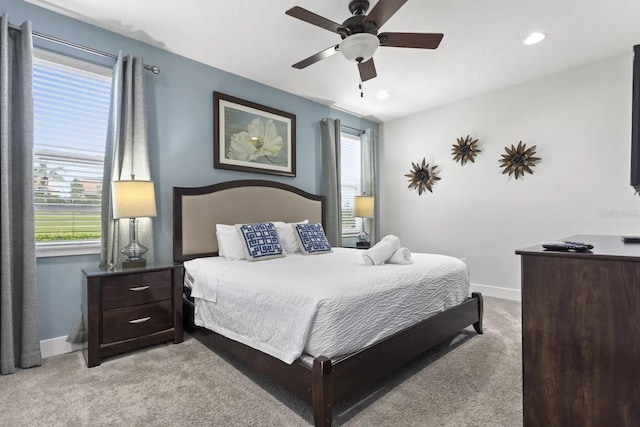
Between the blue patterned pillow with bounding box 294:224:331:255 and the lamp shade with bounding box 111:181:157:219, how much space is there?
1.50 metres

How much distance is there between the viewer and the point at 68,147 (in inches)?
105

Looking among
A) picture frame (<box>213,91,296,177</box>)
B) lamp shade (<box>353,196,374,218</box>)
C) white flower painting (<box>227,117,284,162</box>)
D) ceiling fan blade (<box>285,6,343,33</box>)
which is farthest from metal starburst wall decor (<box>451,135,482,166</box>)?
ceiling fan blade (<box>285,6,343,33</box>)

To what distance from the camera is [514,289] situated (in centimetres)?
405

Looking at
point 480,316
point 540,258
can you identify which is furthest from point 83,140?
point 480,316

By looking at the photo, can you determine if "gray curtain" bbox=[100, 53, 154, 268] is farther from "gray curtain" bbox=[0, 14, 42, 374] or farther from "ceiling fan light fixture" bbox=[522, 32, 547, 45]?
"ceiling fan light fixture" bbox=[522, 32, 547, 45]

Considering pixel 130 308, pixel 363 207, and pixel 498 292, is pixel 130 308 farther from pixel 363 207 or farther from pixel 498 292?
pixel 498 292

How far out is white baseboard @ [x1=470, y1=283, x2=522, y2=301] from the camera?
4027 mm

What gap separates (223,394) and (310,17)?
8.20 ft

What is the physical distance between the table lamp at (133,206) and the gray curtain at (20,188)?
55cm

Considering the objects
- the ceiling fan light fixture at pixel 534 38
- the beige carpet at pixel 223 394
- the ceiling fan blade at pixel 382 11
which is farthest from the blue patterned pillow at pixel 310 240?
the ceiling fan light fixture at pixel 534 38

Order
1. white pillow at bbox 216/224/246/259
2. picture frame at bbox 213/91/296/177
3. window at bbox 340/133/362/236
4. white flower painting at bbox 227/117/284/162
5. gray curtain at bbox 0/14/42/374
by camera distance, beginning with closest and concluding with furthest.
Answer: gray curtain at bbox 0/14/42/374, white pillow at bbox 216/224/246/259, picture frame at bbox 213/91/296/177, white flower painting at bbox 227/117/284/162, window at bbox 340/133/362/236

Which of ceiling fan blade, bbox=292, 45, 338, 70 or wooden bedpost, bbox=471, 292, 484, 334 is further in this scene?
wooden bedpost, bbox=471, 292, 484, 334

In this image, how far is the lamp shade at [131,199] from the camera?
2555mm

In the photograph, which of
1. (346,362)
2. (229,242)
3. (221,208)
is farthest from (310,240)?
(346,362)
